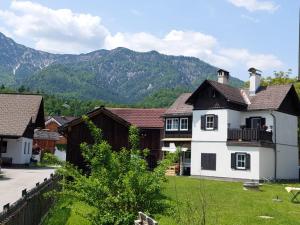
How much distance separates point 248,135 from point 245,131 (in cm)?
43

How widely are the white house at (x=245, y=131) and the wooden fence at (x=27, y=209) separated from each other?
22.9m

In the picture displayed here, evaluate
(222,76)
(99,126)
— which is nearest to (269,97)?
(222,76)

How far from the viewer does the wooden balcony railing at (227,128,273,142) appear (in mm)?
34750

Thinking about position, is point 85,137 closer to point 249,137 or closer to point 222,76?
point 249,137

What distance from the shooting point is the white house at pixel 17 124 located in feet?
142

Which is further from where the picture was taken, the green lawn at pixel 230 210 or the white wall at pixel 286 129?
the white wall at pixel 286 129

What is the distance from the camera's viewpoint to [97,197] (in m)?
9.73

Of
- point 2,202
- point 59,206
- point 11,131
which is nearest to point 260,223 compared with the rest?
point 59,206

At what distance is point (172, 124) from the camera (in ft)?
141

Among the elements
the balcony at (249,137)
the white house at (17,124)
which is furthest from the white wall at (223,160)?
the white house at (17,124)

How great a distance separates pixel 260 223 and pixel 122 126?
42.6ft

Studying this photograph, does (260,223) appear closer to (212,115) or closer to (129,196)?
(129,196)

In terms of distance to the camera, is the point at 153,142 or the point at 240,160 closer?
the point at 240,160

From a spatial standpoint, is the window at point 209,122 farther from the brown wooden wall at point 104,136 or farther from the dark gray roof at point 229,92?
the brown wooden wall at point 104,136
